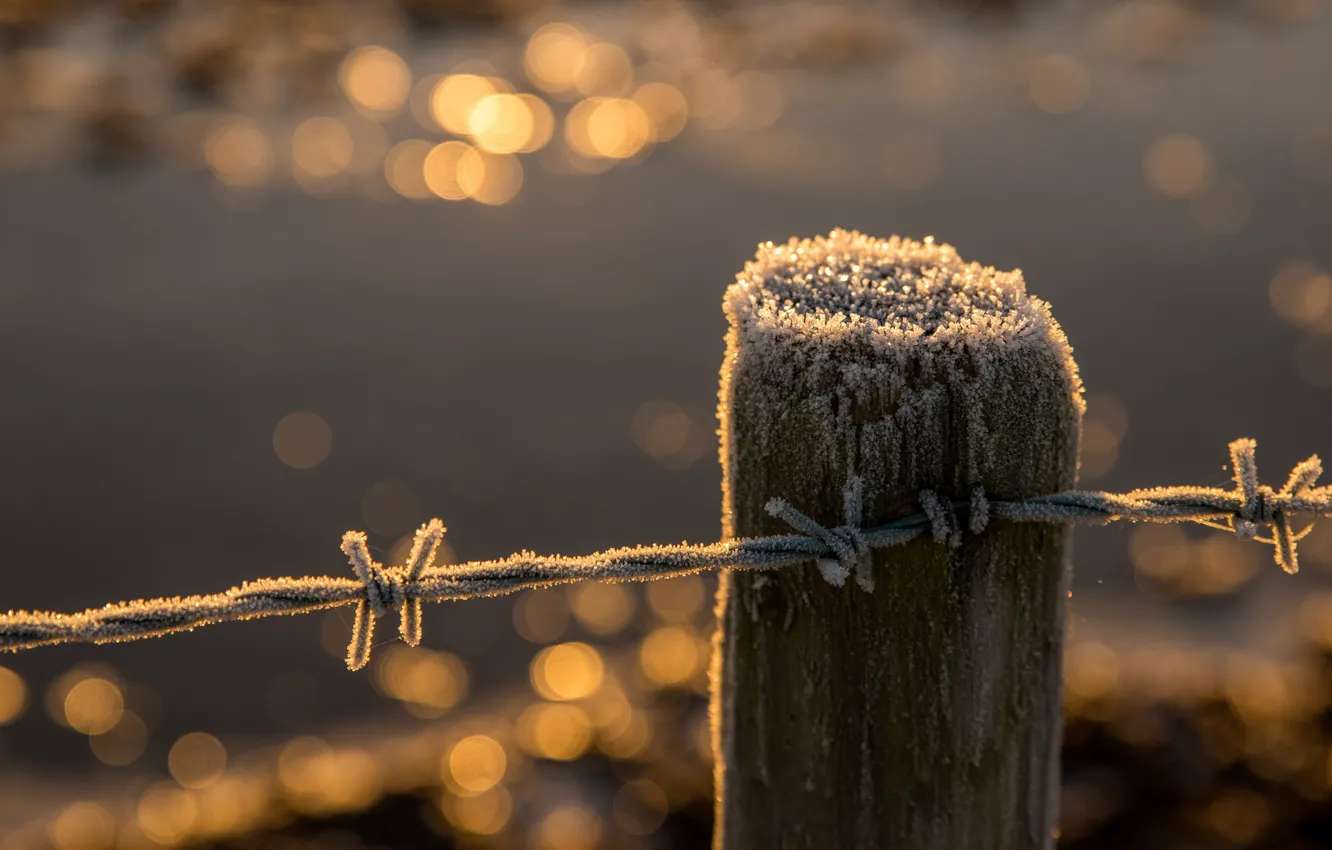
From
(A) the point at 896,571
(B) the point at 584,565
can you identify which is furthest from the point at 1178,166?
(B) the point at 584,565

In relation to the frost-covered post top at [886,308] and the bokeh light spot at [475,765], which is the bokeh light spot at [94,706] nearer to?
the bokeh light spot at [475,765]

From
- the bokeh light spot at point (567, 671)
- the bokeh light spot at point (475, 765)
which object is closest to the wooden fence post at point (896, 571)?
the bokeh light spot at point (475, 765)

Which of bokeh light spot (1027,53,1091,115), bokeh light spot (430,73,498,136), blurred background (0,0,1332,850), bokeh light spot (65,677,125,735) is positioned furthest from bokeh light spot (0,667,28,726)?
bokeh light spot (1027,53,1091,115)

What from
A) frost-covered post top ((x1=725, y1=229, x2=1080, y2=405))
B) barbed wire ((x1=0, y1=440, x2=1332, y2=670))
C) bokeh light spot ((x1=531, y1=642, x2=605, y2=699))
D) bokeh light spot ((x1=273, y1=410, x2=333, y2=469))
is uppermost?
bokeh light spot ((x1=273, y1=410, x2=333, y2=469))

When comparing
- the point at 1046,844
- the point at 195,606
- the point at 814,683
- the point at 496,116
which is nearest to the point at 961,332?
the point at 814,683

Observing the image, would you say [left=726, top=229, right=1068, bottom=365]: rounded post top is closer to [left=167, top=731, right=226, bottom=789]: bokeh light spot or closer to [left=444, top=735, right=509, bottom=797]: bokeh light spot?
[left=444, top=735, right=509, bottom=797]: bokeh light spot
